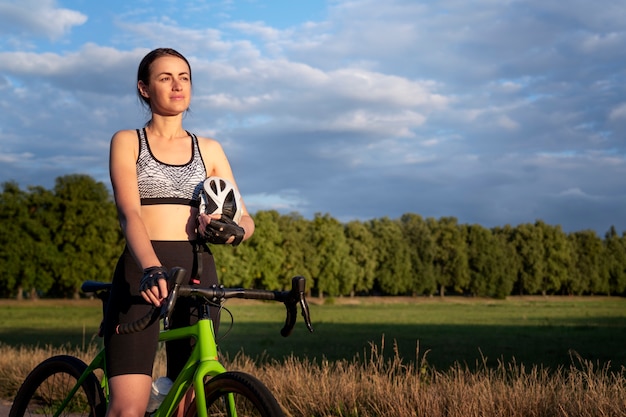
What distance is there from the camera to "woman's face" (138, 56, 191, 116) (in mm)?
3482

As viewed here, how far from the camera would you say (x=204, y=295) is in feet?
9.66

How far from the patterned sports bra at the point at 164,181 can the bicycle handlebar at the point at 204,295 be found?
55 centimetres

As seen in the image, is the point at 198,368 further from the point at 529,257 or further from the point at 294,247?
the point at 529,257

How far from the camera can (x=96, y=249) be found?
70562 mm

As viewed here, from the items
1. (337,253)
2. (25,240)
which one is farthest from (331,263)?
(25,240)

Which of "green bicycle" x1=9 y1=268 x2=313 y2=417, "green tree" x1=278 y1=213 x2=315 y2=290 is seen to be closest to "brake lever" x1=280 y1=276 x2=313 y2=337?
"green bicycle" x1=9 y1=268 x2=313 y2=417

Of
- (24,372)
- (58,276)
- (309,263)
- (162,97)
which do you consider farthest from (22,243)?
(162,97)

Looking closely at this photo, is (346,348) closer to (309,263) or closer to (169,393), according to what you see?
(169,393)

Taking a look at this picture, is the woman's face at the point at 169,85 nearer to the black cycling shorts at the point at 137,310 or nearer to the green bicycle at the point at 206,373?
the black cycling shorts at the point at 137,310

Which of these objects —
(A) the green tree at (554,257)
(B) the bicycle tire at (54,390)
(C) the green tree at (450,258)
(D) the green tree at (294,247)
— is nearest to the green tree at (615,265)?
(A) the green tree at (554,257)

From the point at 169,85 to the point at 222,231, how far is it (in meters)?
0.79

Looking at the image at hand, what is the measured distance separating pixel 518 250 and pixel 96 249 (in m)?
64.8

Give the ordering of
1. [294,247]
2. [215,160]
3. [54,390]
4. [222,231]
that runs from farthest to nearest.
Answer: [294,247] → [54,390] → [215,160] → [222,231]

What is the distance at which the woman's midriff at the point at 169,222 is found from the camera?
334cm
